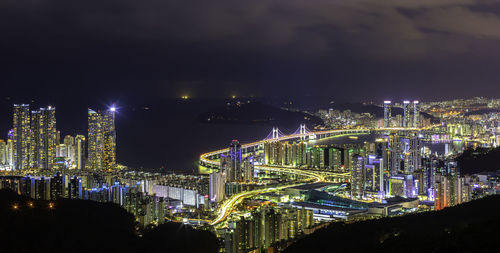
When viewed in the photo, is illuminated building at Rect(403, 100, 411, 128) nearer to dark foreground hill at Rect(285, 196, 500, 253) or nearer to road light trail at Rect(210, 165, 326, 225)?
road light trail at Rect(210, 165, 326, 225)

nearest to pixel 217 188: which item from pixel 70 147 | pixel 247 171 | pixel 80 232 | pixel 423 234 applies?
pixel 247 171

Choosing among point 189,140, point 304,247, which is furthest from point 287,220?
point 189,140

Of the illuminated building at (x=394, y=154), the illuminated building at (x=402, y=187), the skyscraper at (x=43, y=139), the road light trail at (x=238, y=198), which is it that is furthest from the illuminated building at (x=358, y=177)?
the skyscraper at (x=43, y=139)

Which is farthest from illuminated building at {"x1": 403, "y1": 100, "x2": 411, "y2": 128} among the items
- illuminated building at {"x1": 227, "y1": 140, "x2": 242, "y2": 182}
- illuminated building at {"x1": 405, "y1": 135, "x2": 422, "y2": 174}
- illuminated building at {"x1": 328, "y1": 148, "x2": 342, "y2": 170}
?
illuminated building at {"x1": 227, "y1": 140, "x2": 242, "y2": 182}

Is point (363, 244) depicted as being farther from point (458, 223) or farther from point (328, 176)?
point (328, 176)

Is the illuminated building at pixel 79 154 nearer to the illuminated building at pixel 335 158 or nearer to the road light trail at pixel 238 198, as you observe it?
the road light trail at pixel 238 198

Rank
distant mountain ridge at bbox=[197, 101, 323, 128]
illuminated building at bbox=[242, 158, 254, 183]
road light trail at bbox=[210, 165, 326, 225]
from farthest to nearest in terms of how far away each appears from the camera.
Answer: distant mountain ridge at bbox=[197, 101, 323, 128] → illuminated building at bbox=[242, 158, 254, 183] → road light trail at bbox=[210, 165, 326, 225]
